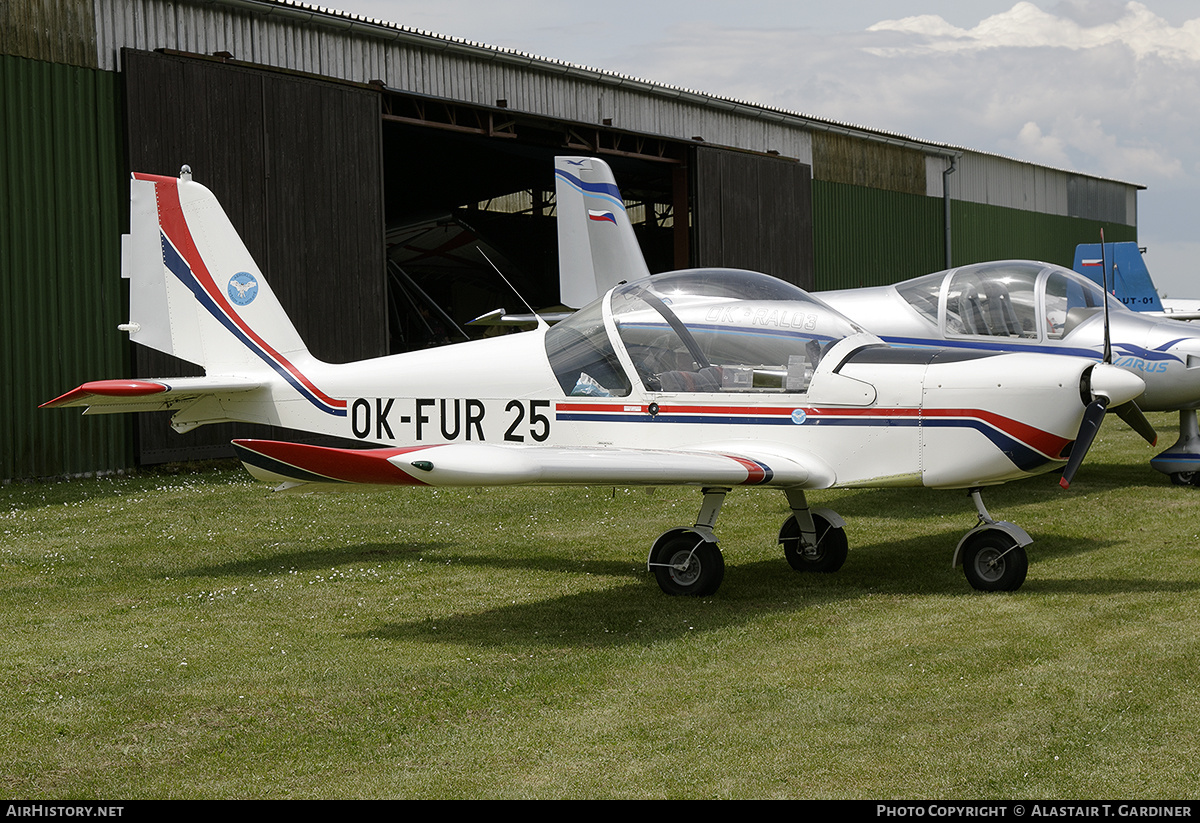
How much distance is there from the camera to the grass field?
4012mm

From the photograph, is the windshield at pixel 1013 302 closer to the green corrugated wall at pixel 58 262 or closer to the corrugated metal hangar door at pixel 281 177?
the corrugated metal hangar door at pixel 281 177

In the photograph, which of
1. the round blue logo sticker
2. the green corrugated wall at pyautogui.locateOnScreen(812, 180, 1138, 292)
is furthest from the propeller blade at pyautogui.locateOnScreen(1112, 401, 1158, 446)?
the green corrugated wall at pyautogui.locateOnScreen(812, 180, 1138, 292)

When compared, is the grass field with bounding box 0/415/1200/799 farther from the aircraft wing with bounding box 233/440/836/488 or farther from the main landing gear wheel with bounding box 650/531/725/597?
the aircraft wing with bounding box 233/440/836/488

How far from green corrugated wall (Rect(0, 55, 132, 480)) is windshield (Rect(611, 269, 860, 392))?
902 cm

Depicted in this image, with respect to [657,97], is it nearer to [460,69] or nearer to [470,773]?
[460,69]

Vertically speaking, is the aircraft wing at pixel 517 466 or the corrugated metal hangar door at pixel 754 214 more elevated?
the corrugated metal hangar door at pixel 754 214

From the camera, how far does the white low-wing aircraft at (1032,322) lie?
10.1 m

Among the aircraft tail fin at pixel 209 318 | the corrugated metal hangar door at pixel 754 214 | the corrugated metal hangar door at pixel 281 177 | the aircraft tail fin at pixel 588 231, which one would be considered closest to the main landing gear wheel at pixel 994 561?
the aircraft tail fin at pixel 209 318

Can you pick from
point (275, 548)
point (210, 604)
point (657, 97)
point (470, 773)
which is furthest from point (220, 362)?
point (657, 97)

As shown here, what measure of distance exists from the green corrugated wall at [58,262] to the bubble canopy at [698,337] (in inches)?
340

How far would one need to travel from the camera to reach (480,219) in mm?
28484

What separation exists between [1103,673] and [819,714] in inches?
54.2

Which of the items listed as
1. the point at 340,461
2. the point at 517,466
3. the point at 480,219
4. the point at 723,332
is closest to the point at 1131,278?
the point at 480,219

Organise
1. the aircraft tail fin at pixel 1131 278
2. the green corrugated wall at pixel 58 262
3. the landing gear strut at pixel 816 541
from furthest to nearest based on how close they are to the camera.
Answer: the aircraft tail fin at pixel 1131 278
the green corrugated wall at pixel 58 262
the landing gear strut at pixel 816 541
